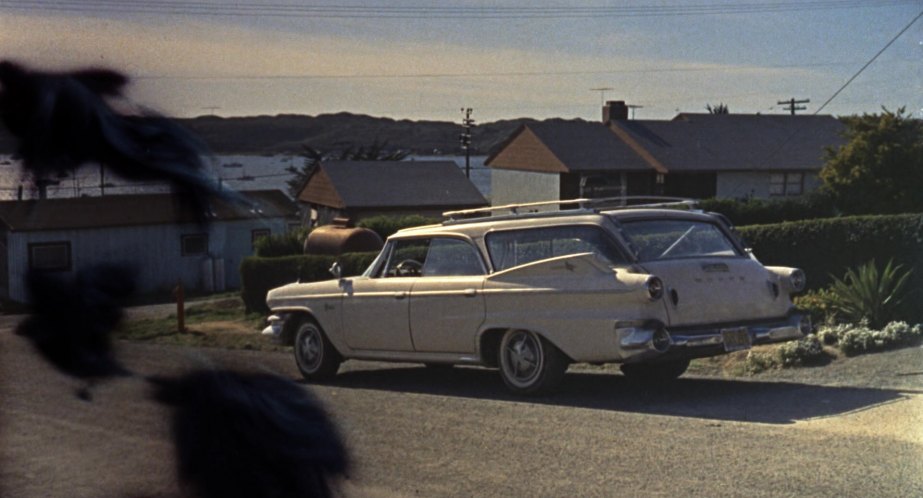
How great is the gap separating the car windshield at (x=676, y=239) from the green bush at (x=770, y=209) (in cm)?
17

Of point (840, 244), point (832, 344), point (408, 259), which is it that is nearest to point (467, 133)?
point (408, 259)

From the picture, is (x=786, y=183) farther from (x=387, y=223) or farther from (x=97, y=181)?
(x=97, y=181)

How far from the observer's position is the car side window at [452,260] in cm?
595

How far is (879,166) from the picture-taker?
57.2ft

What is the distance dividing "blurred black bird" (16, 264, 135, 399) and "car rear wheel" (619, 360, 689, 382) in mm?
5813

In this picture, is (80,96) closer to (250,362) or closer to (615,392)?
→ (250,362)

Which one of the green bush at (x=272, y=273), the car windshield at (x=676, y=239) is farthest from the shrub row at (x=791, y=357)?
the green bush at (x=272, y=273)

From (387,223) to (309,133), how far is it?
1.53 m

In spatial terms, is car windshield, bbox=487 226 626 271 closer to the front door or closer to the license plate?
the front door

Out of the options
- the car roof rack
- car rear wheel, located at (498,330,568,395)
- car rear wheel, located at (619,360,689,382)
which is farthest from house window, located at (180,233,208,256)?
car rear wheel, located at (619,360,689,382)

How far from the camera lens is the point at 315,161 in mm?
1851

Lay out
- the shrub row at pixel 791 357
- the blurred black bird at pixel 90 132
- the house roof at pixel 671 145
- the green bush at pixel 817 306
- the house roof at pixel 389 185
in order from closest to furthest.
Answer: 1. the blurred black bird at pixel 90 132
2. the house roof at pixel 389 185
3. the house roof at pixel 671 145
4. the shrub row at pixel 791 357
5. the green bush at pixel 817 306

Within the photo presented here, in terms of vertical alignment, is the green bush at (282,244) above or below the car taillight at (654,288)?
above

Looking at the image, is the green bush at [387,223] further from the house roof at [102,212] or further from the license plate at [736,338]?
the license plate at [736,338]
